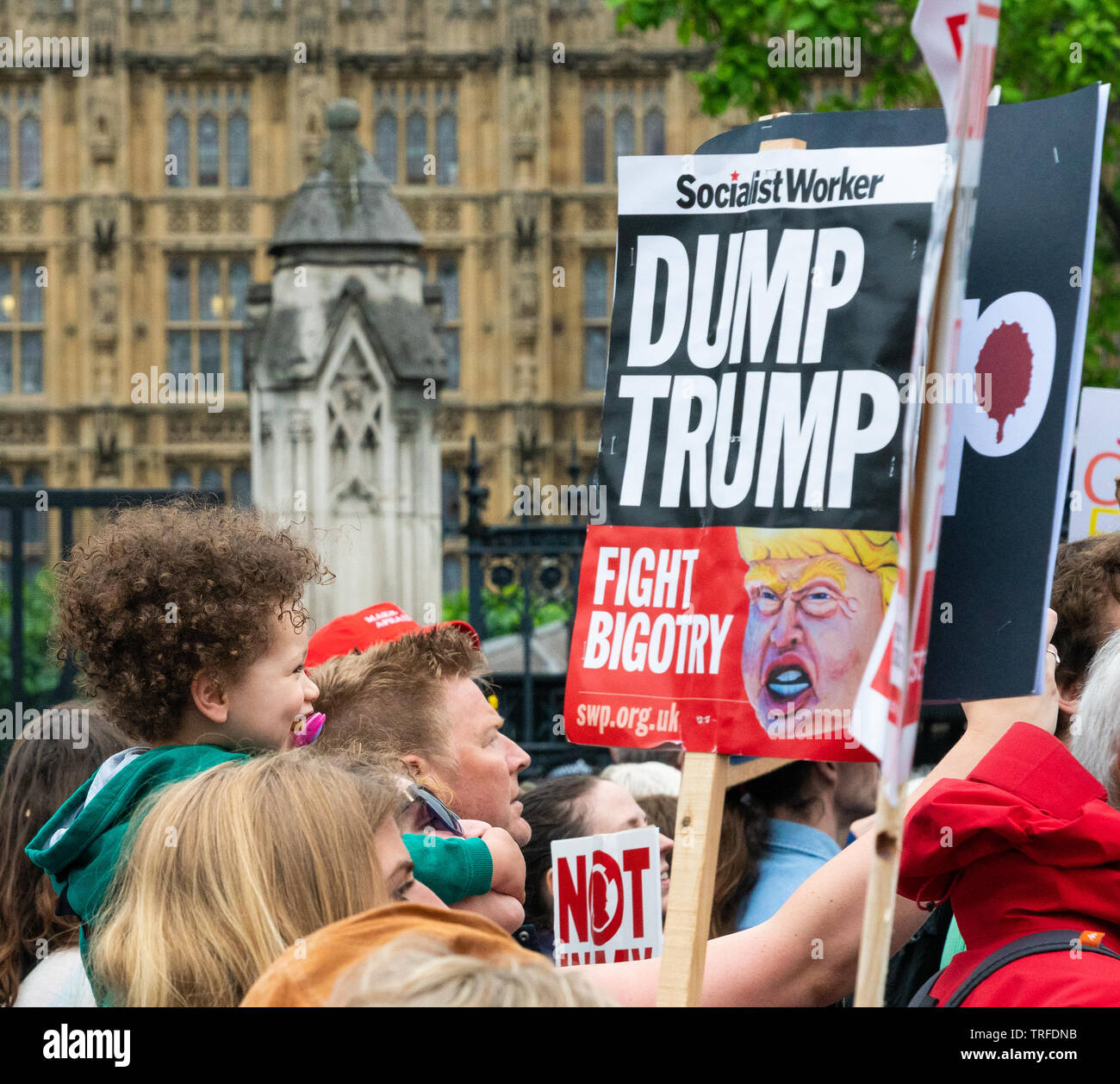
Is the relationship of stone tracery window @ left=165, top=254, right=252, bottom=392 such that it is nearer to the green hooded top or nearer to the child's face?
the child's face

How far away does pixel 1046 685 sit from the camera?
1.88 m

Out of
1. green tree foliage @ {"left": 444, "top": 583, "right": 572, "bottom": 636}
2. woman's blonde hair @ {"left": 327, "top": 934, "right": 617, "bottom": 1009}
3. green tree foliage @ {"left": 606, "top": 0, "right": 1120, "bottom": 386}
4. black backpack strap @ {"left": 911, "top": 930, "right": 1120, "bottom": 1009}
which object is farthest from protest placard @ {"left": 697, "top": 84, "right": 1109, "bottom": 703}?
green tree foliage @ {"left": 606, "top": 0, "right": 1120, "bottom": 386}

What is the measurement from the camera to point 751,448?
1814mm

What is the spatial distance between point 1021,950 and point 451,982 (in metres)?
0.73

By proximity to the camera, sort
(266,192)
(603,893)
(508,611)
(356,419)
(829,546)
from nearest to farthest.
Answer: (829,546)
(603,893)
(356,419)
(508,611)
(266,192)

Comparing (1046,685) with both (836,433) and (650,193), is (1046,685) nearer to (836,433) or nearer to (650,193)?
(836,433)

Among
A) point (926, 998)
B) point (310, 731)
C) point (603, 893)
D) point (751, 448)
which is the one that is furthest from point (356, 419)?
point (926, 998)

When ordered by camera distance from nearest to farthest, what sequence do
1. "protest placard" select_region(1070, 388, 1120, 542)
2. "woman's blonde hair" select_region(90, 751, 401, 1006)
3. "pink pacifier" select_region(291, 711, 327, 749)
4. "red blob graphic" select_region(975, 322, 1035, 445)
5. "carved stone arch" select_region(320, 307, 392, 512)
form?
"woman's blonde hair" select_region(90, 751, 401, 1006) → "red blob graphic" select_region(975, 322, 1035, 445) → "pink pacifier" select_region(291, 711, 327, 749) → "protest placard" select_region(1070, 388, 1120, 542) → "carved stone arch" select_region(320, 307, 392, 512)

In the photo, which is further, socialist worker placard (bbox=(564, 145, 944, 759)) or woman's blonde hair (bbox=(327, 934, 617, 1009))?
socialist worker placard (bbox=(564, 145, 944, 759))

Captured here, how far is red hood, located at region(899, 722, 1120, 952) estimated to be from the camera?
1.63 metres

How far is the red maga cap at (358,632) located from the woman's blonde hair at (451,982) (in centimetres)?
164

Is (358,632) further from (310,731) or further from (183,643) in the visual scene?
(183,643)

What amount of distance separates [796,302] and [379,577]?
5.31 meters

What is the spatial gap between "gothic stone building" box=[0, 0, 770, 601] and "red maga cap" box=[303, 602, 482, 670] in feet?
71.0
